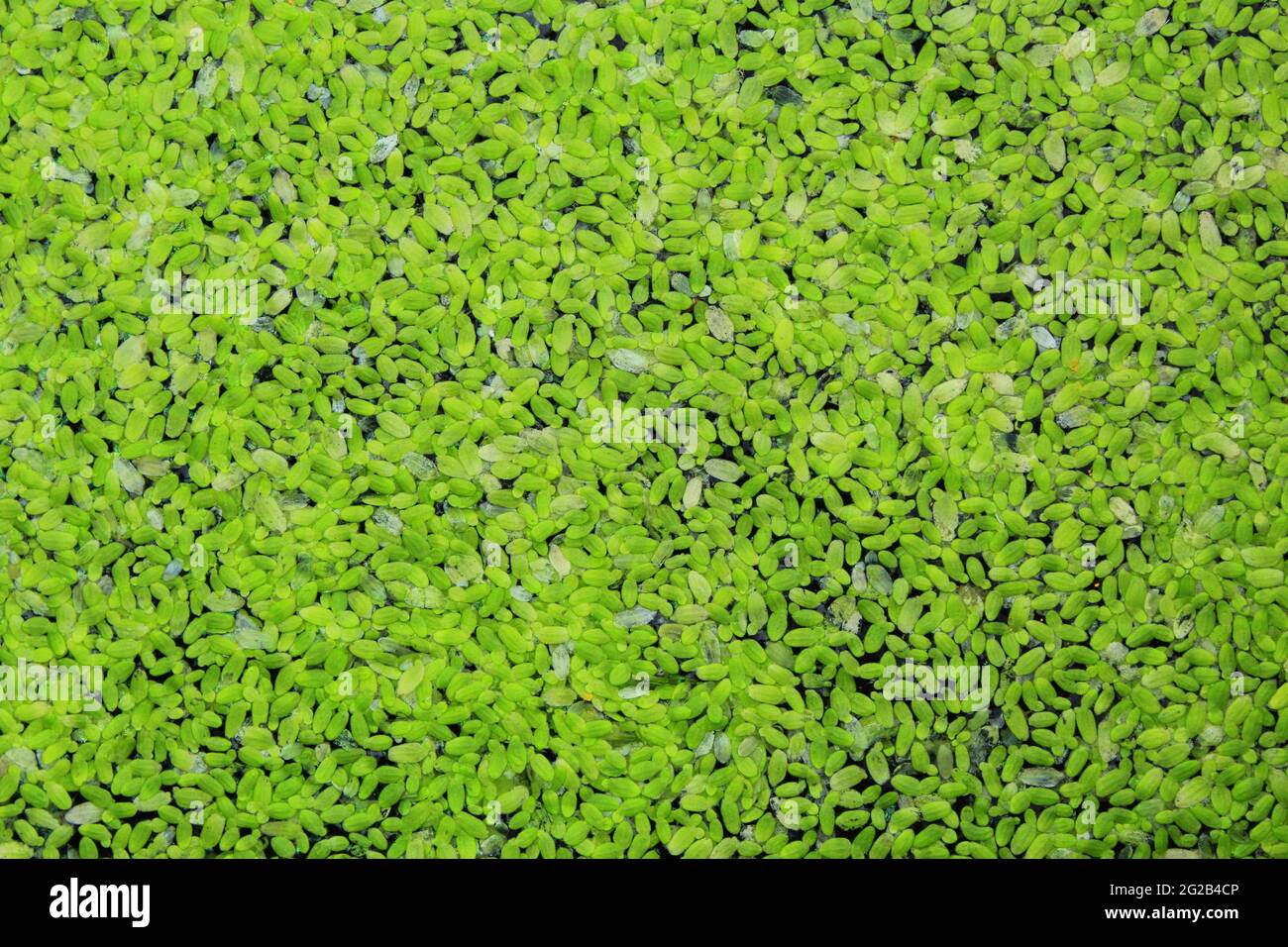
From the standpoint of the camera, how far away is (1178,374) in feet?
6.23

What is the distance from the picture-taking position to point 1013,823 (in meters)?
1.90

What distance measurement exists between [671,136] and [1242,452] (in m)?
1.05

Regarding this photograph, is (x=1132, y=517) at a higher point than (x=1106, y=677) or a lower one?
higher

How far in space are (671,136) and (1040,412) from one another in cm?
73

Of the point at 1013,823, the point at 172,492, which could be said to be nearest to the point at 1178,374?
the point at 1013,823

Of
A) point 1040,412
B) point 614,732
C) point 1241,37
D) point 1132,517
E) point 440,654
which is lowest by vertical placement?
point 614,732

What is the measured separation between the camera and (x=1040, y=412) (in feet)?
6.20

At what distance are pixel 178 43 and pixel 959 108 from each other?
49.2 inches

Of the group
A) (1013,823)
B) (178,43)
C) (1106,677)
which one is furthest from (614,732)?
(178,43)
